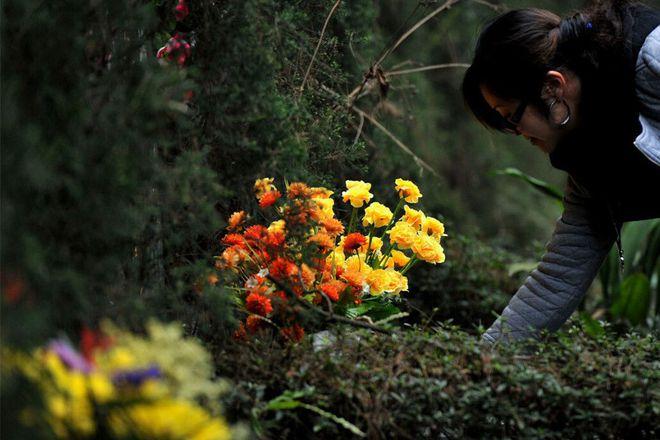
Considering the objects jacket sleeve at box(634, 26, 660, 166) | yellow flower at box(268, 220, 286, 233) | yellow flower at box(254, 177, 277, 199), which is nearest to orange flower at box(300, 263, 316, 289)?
yellow flower at box(268, 220, 286, 233)

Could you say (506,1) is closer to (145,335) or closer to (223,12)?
(223,12)

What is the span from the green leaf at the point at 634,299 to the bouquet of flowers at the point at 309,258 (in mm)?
1884

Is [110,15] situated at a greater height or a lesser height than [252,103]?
greater

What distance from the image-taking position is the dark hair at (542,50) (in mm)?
2088

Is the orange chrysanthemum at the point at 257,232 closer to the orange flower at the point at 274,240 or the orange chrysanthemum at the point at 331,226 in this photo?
the orange flower at the point at 274,240

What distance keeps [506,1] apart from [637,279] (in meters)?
1.57

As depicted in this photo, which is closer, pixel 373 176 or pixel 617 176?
pixel 617 176

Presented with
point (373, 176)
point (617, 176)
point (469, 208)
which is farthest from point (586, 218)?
point (469, 208)

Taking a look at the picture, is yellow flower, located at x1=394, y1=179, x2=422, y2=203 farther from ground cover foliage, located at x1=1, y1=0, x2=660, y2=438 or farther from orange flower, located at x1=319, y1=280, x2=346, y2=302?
orange flower, located at x1=319, y1=280, x2=346, y2=302

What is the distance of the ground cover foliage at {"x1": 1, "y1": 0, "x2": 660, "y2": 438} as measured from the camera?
1.24 meters

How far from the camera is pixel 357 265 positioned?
2.13 metres

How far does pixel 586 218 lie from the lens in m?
2.35

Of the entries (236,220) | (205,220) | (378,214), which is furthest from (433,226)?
(205,220)

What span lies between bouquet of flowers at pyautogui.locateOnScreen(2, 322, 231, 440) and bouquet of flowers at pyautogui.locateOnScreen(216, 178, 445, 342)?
1.92 ft
